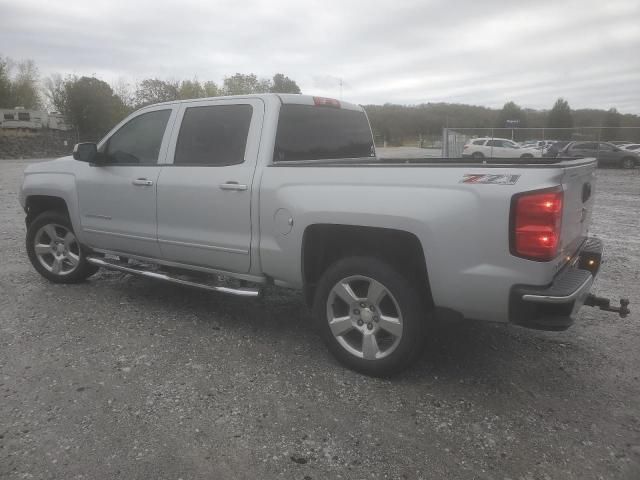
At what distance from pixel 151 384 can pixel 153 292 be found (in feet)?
7.27

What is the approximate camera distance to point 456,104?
92812 millimetres

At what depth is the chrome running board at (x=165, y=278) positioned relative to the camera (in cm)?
395

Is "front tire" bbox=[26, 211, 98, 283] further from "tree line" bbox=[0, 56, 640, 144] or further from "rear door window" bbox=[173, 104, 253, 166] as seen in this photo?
"tree line" bbox=[0, 56, 640, 144]

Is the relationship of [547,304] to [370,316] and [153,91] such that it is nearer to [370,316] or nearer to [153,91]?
[370,316]

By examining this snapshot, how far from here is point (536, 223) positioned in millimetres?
2734

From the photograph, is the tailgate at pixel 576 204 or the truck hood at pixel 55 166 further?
the truck hood at pixel 55 166

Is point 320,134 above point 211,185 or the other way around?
above

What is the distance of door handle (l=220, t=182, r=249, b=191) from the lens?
3.83 meters

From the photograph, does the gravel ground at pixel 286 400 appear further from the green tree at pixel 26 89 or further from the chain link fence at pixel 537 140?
the green tree at pixel 26 89

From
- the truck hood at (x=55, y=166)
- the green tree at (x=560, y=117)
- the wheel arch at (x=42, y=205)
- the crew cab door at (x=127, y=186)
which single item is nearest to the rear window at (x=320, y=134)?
the crew cab door at (x=127, y=186)

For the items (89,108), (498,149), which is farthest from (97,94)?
(498,149)

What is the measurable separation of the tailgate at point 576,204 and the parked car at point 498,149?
24.7 meters

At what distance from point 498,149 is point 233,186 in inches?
1056

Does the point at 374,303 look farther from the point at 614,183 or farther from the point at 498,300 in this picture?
the point at 614,183
